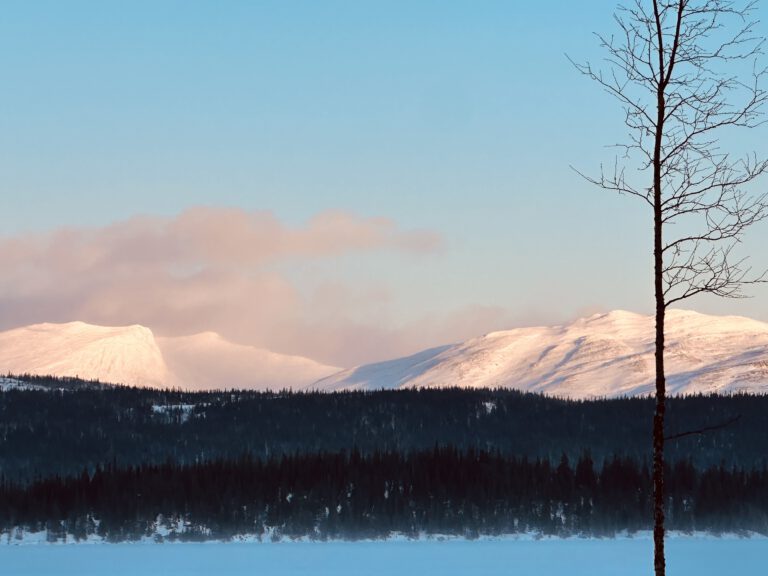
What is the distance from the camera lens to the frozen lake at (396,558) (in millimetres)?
119312

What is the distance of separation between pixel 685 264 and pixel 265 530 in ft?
530

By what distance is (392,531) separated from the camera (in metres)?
188

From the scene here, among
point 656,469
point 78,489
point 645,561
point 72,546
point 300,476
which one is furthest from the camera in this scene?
point 300,476

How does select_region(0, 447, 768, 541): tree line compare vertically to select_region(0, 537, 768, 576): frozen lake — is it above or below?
above

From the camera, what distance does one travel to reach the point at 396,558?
140750 millimetres

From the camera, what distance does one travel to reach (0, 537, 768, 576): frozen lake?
119312 millimetres

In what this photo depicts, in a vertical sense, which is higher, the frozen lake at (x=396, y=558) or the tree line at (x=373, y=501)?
the tree line at (x=373, y=501)

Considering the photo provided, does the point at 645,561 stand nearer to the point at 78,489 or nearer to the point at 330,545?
the point at 330,545

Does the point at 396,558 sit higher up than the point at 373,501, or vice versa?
the point at 373,501

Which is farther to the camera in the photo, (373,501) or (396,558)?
(373,501)

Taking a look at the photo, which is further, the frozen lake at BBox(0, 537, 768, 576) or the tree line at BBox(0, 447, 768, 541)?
the tree line at BBox(0, 447, 768, 541)

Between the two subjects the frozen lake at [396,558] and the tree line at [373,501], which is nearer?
the frozen lake at [396,558]

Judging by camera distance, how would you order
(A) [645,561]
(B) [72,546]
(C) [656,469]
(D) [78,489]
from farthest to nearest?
(D) [78,489], (B) [72,546], (A) [645,561], (C) [656,469]

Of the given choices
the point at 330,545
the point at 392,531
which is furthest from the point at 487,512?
the point at 330,545
